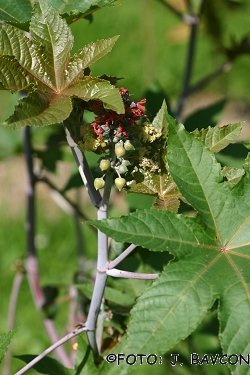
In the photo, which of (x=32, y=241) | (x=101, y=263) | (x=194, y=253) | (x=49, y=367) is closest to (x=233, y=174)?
(x=194, y=253)

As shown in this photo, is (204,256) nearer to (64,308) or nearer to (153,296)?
(153,296)

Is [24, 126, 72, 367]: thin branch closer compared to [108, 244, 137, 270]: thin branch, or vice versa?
[108, 244, 137, 270]: thin branch

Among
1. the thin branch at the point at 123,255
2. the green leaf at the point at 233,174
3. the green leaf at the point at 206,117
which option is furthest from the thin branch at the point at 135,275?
the green leaf at the point at 206,117

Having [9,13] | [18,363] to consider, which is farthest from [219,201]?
[18,363]

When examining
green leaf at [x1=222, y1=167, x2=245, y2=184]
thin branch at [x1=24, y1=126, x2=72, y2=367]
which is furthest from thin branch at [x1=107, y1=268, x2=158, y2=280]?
thin branch at [x1=24, y1=126, x2=72, y2=367]

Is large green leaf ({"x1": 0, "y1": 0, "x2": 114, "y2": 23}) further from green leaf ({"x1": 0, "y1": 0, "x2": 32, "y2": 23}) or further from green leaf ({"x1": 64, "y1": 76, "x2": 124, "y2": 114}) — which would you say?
green leaf ({"x1": 64, "y1": 76, "x2": 124, "y2": 114})

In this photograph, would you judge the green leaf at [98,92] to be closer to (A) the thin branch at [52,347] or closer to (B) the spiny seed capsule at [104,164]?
(B) the spiny seed capsule at [104,164]

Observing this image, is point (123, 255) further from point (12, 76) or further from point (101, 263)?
point (12, 76)
